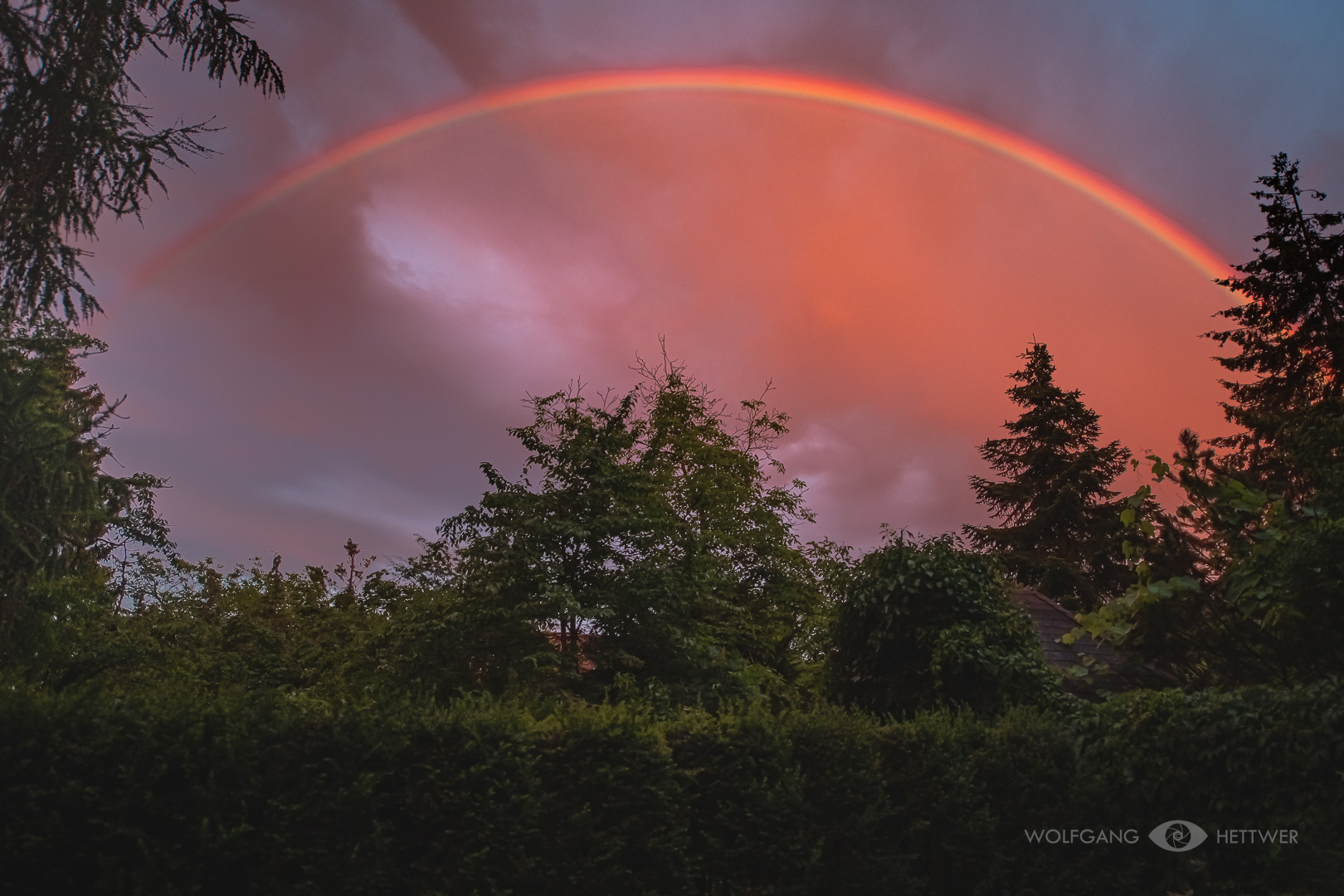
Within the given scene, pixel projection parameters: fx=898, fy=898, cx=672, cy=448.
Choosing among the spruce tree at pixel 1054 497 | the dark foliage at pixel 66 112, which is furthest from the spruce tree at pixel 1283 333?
the dark foliage at pixel 66 112

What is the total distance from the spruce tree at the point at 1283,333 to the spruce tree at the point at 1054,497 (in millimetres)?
5223

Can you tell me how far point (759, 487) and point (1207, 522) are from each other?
1919 cm

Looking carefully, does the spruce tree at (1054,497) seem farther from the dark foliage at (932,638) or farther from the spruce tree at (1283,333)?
the dark foliage at (932,638)

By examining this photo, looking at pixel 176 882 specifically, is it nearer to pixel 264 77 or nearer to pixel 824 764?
pixel 824 764

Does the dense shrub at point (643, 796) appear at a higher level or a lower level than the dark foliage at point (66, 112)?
lower

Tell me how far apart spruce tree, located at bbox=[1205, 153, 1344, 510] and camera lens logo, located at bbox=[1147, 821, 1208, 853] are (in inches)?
366

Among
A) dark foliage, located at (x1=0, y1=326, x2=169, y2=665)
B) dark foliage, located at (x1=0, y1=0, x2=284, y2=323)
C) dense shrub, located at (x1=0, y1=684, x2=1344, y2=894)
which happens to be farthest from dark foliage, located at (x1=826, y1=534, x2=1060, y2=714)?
dark foliage, located at (x1=0, y1=326, x2=169, y2=665)

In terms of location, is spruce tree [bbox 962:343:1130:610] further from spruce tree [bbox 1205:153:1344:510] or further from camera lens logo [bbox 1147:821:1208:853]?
camera lens logo [bbox 1147:821:1208:853]

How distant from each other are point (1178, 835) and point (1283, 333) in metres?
21.3

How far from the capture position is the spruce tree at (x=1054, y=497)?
31094 mm

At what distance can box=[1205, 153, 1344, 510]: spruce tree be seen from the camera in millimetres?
20719

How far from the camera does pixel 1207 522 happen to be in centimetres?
1196

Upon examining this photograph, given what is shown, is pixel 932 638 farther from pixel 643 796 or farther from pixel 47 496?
pixel 47 496

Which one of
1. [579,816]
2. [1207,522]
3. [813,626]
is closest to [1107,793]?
[1207,522]
